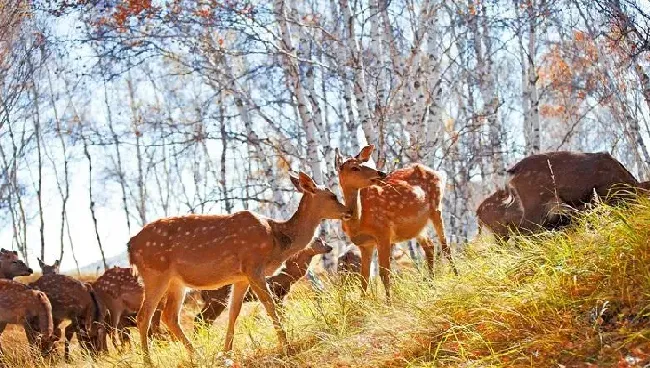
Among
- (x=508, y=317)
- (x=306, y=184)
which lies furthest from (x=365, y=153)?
(x=508, y=317)

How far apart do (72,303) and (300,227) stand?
5.90 metres

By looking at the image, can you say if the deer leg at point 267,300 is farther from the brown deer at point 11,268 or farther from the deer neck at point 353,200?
the brown deer at point 11,268

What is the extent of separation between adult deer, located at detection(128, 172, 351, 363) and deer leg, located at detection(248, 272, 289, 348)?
0.19 feet

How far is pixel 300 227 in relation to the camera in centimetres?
772

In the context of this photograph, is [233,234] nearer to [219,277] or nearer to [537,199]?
[219,277]

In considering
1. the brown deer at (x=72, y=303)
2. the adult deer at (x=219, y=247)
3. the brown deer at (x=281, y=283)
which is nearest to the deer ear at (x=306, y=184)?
the adult deer at (x=219, y=247)

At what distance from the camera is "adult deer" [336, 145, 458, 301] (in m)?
7.97

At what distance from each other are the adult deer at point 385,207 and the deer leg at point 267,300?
1105mm

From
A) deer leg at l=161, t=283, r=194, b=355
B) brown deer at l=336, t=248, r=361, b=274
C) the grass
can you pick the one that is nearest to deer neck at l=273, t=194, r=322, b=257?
the grass

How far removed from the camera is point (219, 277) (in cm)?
752

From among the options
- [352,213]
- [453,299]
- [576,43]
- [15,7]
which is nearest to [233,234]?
[352,213]

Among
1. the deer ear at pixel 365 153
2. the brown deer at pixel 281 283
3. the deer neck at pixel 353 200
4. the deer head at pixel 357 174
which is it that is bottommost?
the brown deer at pixel 281 283

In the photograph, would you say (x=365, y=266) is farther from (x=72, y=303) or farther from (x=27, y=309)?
(x=72, y=303)

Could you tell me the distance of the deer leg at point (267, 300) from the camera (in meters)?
6.64
